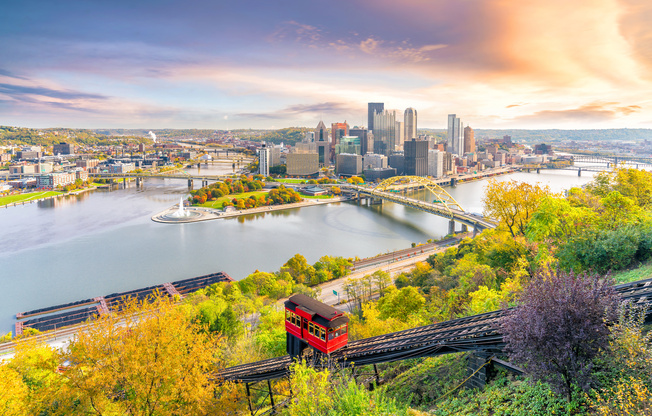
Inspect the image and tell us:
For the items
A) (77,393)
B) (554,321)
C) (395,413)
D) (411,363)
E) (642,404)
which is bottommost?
(411,363)

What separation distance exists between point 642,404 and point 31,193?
175 ft

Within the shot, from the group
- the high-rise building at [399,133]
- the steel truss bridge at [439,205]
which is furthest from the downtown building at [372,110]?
the steel truss bridge at [439,205]

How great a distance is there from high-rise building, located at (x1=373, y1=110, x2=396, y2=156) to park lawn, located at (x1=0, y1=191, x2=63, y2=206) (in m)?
58.6

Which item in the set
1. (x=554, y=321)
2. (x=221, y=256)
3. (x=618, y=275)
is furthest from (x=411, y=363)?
(x=221, y=256)

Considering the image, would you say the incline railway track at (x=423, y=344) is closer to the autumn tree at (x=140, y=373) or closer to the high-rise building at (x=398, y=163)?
the autumn tree at (x=140, y=373)

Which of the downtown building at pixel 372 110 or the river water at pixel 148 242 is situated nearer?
the river water at pixel 148 242

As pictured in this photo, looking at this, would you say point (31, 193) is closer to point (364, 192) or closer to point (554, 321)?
point (364, 192)

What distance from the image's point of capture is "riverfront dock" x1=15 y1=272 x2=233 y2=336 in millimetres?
12602

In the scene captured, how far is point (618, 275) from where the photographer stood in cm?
603

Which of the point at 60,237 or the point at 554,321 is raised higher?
the point at 554,321

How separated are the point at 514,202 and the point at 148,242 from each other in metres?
20.4

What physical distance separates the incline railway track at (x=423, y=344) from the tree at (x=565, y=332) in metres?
0.51

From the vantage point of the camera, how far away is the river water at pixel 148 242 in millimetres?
16734

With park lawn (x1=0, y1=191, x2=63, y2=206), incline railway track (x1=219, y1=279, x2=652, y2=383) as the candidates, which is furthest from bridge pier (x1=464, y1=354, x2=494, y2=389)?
park lawn (x1=0, y1=191, x2=63, y2=206)
